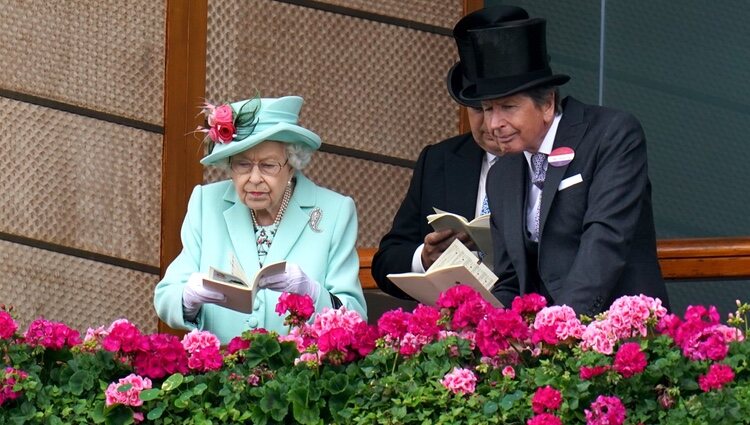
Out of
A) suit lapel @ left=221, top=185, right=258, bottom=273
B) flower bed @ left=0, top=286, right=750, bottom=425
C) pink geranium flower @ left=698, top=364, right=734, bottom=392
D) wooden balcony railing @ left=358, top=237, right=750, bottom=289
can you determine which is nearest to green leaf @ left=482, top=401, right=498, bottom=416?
flower bed @ left=0, top=286, right=750, bottom=425

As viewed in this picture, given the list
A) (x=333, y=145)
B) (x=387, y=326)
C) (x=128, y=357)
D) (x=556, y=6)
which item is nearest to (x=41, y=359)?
(x=128, y=357)

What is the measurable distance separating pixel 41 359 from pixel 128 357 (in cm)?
24

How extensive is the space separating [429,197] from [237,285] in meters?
1.25

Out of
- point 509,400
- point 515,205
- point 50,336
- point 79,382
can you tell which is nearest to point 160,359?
point 79,382

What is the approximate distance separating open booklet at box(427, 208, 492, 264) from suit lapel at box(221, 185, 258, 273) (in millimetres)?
545

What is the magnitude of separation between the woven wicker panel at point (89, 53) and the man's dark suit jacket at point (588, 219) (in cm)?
225

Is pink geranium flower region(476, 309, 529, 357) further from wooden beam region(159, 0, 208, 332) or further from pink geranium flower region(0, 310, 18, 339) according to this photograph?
wooden beam region(159, 0, 208, 332)

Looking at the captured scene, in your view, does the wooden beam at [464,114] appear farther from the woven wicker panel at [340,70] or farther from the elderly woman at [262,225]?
the elderly woman at [262,225]

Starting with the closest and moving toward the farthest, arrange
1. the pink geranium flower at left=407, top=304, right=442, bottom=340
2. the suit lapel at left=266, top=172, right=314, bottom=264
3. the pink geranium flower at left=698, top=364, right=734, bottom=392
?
1. the pink geranium flower at left=698, top=364, right=734, bottom=392
2. the pink geranium flower at left=407, top=304, right=442, bottom=340
3. the suit lapel at left=266, top=172, right=314, bottom=264

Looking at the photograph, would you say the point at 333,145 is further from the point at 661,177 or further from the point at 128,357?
the point at 128,357

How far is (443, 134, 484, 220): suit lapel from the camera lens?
6.00 meters

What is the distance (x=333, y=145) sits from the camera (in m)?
7.42

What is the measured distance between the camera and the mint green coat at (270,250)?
17.9 ft

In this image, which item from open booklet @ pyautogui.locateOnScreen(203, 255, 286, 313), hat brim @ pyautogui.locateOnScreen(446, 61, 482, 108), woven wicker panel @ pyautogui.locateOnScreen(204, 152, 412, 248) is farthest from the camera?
woven wicker panel @ pyautogui.locateOnScreen(204, 152, 412, 248)
